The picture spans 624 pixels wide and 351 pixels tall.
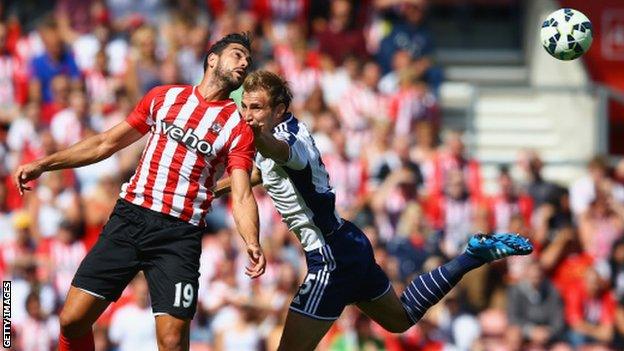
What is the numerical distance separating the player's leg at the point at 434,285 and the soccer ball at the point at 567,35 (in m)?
1.44

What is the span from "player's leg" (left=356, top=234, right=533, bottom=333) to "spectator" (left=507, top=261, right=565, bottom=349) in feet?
15.1

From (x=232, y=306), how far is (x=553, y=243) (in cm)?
358

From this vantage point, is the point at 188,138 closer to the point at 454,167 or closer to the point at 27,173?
the point at 27,173

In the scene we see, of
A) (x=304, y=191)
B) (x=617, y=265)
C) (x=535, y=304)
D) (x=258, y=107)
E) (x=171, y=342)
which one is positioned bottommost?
(x=535, y=304)

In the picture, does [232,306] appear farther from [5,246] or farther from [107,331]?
[5,246]

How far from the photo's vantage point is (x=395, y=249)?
1509 cm

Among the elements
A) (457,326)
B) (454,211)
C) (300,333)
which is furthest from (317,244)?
(454,211)

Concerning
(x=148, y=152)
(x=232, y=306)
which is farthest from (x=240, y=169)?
(x=232, y=306)

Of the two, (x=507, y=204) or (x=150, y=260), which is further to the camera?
(x=507, y=204)

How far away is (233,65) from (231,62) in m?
0.02

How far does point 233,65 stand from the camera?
9.58 metres

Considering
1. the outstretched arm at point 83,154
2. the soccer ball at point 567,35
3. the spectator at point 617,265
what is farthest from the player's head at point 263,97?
the spectator at point 617,265

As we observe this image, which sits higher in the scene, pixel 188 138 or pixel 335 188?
pixel 188 138

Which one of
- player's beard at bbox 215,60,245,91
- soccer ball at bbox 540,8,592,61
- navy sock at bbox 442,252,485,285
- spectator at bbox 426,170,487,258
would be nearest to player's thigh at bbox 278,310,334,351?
navy sock at bbox 442,252,485,285
